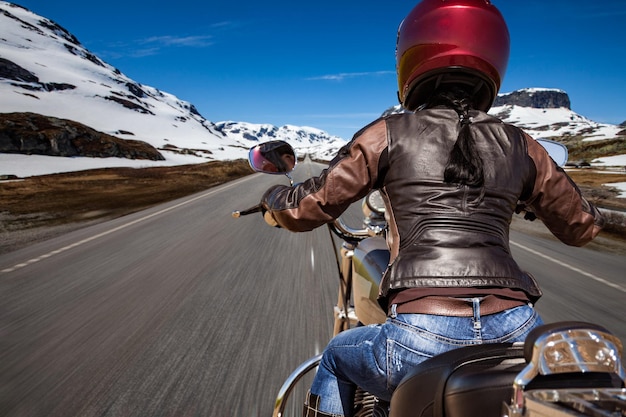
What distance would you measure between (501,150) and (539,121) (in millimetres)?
233209

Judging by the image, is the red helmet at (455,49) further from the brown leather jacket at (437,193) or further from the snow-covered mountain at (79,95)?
the snow-covered mountain at (79,95)

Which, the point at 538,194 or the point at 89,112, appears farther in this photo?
the point at 89,112

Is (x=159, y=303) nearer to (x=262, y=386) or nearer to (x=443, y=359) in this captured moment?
(x=262, y=386)

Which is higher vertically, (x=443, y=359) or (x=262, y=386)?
(x=443, y=359)

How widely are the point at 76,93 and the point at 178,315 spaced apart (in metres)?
131

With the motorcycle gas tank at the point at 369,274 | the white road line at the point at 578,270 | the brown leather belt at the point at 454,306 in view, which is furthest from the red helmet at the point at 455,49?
the white road line at the point at 578,270

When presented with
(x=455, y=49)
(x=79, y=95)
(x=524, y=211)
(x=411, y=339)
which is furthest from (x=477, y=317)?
(x=79, y=95)

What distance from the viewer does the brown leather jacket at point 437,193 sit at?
4.34ft

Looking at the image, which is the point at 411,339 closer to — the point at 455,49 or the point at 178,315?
the point at 455,49

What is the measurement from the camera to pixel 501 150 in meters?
1.42

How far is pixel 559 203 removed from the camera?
64.9 inches

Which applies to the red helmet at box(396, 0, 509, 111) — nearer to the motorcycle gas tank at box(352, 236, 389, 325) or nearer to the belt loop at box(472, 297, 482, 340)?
the motorcycle gas tank at box(352, 236, 389, 325)

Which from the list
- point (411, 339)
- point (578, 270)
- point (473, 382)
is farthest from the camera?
point (578, 270)

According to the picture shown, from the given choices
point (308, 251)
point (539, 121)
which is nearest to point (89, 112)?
point (308, 251)
